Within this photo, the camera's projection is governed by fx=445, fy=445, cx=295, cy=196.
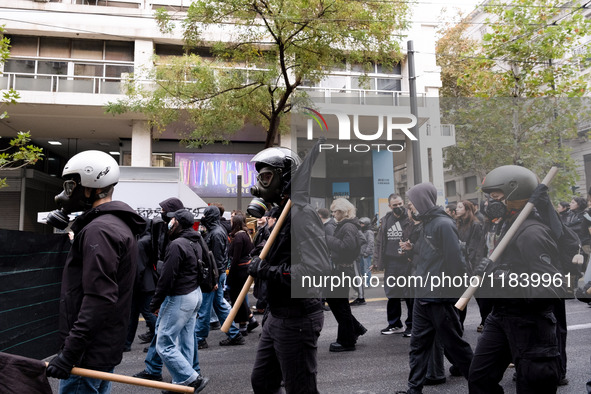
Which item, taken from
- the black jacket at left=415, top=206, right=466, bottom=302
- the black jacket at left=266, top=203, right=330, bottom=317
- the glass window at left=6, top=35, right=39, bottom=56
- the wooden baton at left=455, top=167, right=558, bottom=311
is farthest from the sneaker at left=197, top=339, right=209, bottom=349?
the glass window at left=6, top=35, right=39, bottom=56

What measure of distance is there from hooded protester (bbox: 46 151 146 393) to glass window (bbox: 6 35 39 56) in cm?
1675

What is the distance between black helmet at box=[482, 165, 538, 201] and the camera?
3.04 meters

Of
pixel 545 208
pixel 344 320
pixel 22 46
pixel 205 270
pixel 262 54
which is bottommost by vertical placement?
pixel 344 320

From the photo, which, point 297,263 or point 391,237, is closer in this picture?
point 297,263

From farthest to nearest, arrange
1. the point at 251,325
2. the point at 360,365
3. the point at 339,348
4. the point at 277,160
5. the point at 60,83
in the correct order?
the point at 60,83
the point at 251,325
the point at 339,348
the point at 360,365
the point at 277,160

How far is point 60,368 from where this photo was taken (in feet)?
7.39

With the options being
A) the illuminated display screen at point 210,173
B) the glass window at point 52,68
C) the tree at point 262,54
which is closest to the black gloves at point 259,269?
the tree at point 262,54

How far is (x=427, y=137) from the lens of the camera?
11.5ft

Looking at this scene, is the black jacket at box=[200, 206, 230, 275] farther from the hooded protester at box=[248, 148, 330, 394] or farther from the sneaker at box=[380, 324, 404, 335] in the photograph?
the hooded protester at box=[248, 148, 330, 394]

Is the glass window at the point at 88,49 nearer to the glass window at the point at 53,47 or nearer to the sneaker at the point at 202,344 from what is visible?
the glass window at the point at 53,47

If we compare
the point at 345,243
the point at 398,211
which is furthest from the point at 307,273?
the point at 345,243

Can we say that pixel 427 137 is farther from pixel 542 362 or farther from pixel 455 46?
pixel 455 46

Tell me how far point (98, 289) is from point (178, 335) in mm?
2285

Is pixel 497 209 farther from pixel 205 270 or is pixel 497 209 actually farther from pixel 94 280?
pixel 205 270
